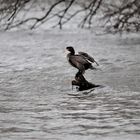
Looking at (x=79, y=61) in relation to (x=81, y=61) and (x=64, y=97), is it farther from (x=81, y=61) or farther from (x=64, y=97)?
(x=64, y=97)

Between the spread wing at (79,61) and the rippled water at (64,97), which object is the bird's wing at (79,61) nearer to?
the spread wing at (79,61)

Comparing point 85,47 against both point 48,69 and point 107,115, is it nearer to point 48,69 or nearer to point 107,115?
point 48,69

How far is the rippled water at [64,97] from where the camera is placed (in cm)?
966

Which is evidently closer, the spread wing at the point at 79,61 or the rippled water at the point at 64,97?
the rippled water at the point at 64,97

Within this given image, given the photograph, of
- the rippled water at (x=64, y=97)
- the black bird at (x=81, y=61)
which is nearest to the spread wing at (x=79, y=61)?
the black bird at (x=81, y=61)

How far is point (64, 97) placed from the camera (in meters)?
12.8

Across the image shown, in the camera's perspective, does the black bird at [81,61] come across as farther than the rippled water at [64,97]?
Yes

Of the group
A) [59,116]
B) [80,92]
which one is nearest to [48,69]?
[80,92]

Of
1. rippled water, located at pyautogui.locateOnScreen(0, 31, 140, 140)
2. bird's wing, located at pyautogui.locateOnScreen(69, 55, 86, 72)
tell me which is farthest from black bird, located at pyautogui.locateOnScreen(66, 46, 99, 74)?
rippled water, located at pyautogui.locateOnScreen(0, 31, 140, 140)

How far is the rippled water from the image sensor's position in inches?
380

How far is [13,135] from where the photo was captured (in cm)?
940

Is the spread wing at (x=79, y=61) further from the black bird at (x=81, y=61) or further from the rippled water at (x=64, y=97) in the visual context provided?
the rippled water at (x=64, y=97)

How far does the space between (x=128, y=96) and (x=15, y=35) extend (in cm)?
1643

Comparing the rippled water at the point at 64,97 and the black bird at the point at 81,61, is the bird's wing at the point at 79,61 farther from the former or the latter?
the rippled water at the point at 64,97
